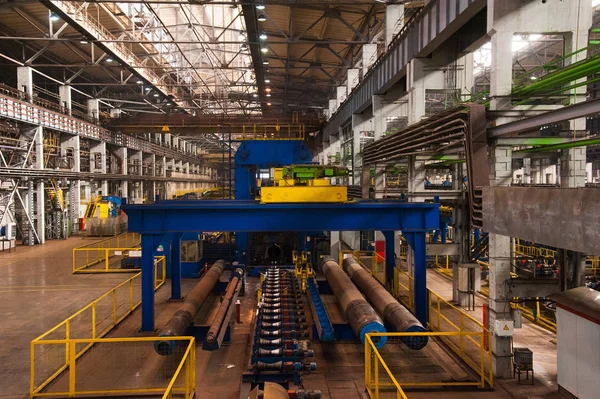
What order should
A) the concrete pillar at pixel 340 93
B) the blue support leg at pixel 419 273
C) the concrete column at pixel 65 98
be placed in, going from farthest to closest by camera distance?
the concrete column at pixel 65 98 → the concrete pillar at pixel 340 93 → the blue support leg at pixel 419 273

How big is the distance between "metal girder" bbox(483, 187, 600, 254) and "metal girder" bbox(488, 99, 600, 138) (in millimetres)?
1140

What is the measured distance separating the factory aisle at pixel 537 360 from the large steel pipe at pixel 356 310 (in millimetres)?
2485

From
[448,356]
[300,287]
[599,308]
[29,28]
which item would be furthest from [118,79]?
[599,308]

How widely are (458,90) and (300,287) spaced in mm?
7935

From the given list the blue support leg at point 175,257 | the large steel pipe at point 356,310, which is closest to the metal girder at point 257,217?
the large steel pipe at point 356,310

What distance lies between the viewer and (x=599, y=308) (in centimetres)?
631

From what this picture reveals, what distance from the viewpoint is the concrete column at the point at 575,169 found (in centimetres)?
791

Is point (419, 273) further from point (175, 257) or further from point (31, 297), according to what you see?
point (31, 297)

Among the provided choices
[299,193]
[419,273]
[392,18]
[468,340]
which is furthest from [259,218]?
[392,18]

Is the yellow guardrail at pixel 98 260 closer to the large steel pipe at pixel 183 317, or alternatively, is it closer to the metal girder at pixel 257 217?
the large steel pipe at pixel 183 317

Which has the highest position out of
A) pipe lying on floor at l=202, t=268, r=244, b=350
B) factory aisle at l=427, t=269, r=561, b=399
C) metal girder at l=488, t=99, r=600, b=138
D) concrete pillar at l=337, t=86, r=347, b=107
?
concrete pillar at l=337, t=86, r=347, b=107

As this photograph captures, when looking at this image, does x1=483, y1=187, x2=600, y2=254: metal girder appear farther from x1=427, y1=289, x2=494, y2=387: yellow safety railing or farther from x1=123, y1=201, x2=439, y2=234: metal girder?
x1=123, y1=201, x2=439, y2=234: metal girder

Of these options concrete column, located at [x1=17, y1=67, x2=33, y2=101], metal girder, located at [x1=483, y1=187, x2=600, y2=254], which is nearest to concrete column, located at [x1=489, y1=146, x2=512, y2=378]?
metal girder, located at [x1=483, y1=187, x2=600, y2=254]

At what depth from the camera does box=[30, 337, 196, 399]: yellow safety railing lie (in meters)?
7.18
